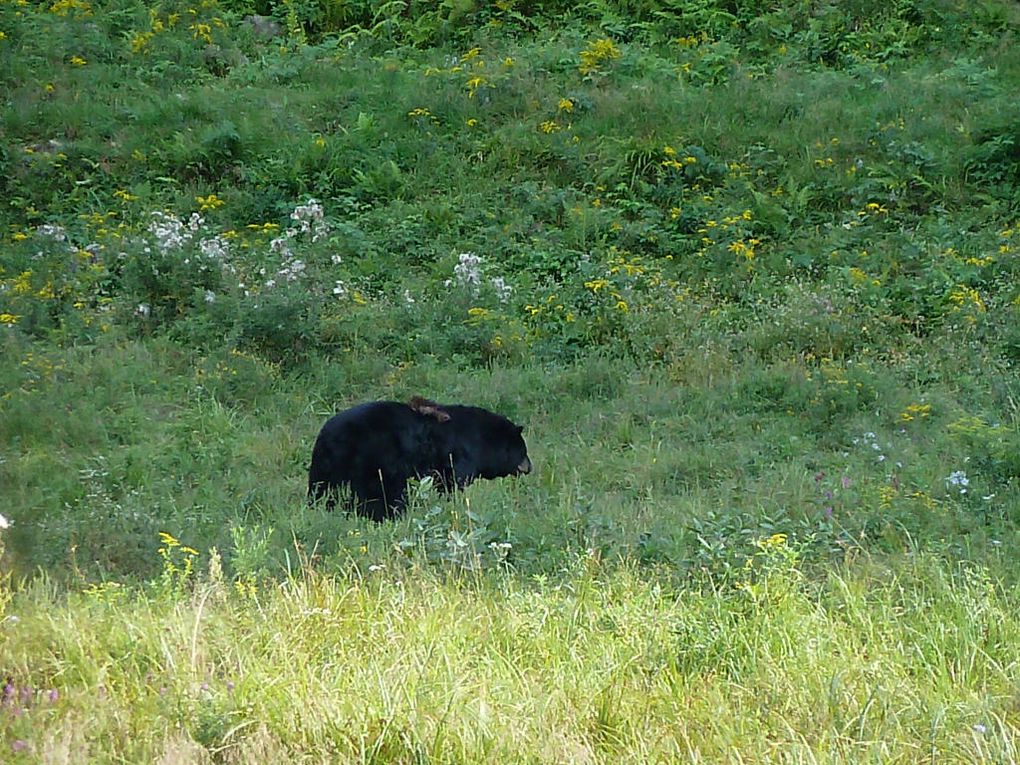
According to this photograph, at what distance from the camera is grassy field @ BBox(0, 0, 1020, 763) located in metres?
4.57

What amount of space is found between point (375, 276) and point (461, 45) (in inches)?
275

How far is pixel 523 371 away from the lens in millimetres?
10914

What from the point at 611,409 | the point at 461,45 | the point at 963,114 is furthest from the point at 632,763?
the point at 461,45

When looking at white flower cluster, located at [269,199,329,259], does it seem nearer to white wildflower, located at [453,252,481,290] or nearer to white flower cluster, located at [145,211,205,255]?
white flower cluster, located at [145,211,205,255]

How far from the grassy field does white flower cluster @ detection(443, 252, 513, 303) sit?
105 millimetres

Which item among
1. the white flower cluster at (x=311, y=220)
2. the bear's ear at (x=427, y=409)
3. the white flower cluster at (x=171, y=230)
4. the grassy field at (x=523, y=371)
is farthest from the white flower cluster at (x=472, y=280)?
the bear's ear at (x=427, y=409)

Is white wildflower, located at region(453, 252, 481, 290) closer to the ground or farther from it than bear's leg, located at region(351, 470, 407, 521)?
closer to the ground

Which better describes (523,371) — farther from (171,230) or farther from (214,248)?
(171,230)

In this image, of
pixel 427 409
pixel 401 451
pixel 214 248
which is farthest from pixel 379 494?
pixel 214 248

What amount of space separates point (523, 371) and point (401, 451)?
114 inches

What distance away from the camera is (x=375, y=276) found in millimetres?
12914

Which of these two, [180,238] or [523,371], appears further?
[180,238]

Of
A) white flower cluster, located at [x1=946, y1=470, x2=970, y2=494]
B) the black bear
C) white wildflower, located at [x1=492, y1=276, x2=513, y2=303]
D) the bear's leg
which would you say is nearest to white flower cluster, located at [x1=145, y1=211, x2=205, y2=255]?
white wildflower, located at [x1=492, y1=276, x2=513, y2=303]

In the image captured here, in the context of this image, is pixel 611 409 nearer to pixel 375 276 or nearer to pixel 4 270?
pixel 375 276
